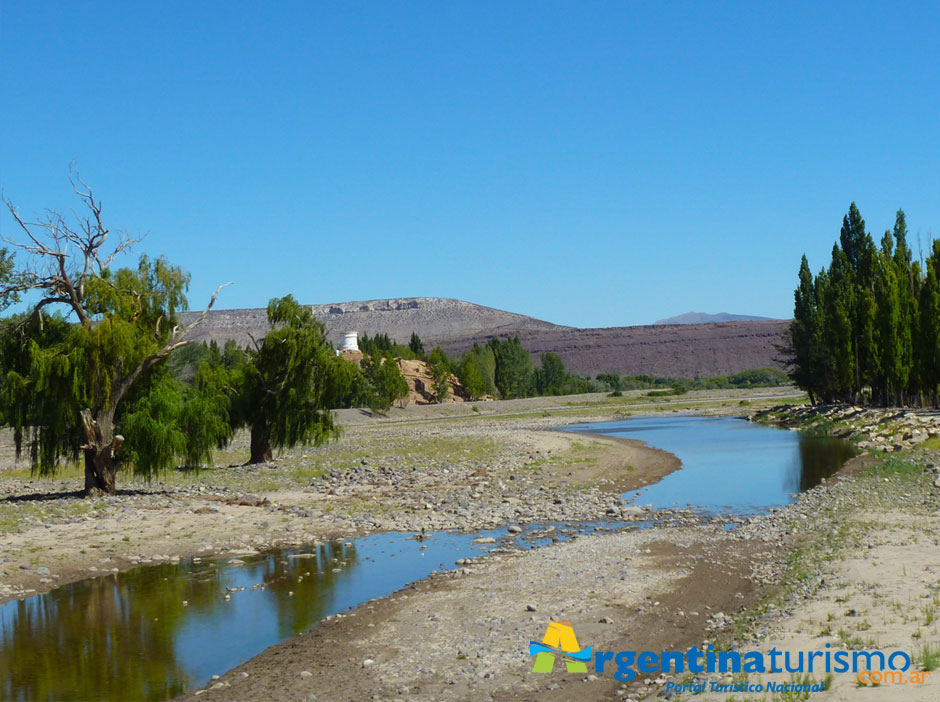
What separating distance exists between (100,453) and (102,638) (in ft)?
37.2

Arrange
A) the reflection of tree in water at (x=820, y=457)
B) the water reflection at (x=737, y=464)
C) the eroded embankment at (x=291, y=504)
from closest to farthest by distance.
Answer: the eroded embankment at (x=291, y=504) → the water reflection at (x=737, y=464) → the reflection of tree in water at (x=820, y=457)

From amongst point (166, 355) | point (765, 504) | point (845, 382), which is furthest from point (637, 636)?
point (845, 382)

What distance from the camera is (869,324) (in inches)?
2208

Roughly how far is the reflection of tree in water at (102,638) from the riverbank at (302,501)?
106cm

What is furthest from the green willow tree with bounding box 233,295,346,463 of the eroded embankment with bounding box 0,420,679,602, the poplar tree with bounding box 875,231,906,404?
the poplar tree with bounding box 875,231,906,404

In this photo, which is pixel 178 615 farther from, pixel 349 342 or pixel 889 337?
pixel 349 342

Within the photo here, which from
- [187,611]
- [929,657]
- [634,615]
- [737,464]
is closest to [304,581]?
[187,611]

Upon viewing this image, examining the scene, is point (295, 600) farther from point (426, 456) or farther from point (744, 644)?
point (426, 456)

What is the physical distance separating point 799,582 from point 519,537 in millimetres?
7319

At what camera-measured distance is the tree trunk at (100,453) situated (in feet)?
75.2

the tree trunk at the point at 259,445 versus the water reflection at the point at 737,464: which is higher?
the tree trunk at the point at 259,445

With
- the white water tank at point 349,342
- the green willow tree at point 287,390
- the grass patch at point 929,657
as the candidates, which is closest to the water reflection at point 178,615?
the grass patch at point 929,657

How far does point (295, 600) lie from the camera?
582 inches

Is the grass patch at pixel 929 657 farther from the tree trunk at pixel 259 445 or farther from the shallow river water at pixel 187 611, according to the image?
the tree trunk at pixel 259 445
